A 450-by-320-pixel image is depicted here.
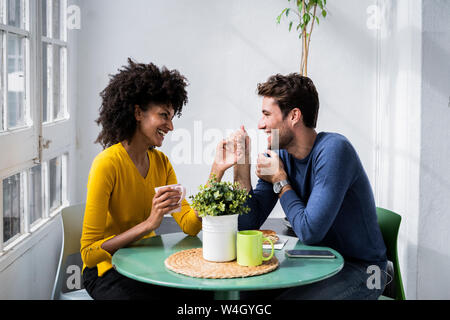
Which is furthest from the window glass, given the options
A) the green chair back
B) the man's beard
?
the green chair back

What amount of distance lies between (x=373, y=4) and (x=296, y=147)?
1.99 metres

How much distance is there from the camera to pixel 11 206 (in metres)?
2.12

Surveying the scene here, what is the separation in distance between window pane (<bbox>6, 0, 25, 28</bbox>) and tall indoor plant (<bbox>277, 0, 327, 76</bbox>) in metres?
1.62

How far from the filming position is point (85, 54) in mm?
3344

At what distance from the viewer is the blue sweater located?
5.30 feet

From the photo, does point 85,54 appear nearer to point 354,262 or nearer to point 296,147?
point 296,147

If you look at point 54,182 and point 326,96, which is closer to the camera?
point 54,182

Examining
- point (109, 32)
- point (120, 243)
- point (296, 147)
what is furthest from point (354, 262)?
point (109, 32)

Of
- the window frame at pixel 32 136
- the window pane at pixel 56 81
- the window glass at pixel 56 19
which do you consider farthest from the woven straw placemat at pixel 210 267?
the window glass at pixel 56 19

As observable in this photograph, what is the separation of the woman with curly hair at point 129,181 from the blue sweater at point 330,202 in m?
0.36

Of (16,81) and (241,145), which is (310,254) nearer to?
(241,145)

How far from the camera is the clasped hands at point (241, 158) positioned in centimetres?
183

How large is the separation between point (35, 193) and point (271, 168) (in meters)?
1.30

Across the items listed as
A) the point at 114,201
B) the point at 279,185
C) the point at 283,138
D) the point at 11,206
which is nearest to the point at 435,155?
the point at 283,138
